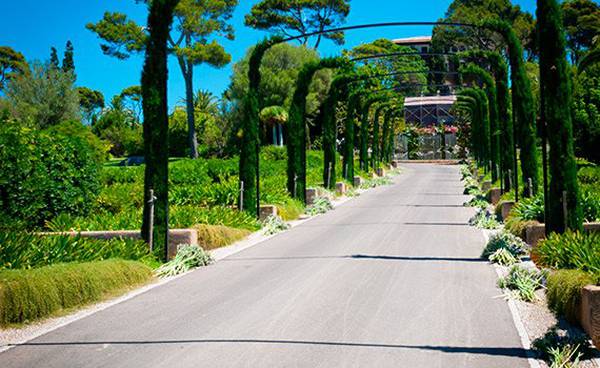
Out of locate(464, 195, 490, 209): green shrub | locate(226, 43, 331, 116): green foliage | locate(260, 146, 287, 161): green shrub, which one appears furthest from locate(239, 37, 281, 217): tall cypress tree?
locate(226, 43, 331, 116): green foliage

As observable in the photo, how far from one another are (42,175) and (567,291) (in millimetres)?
14183

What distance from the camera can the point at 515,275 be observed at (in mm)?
10719

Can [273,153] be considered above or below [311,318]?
above

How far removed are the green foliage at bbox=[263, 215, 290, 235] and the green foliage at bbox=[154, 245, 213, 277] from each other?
5.50 metres

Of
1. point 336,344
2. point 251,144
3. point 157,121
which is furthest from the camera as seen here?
point 251,144

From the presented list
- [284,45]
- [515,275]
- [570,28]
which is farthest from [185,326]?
→ [570,28]

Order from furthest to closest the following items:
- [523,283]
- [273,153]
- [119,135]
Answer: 1. [119,135]
2. [273,153]
3. [523,283]

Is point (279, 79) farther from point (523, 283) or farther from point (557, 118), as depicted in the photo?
point (523, 283)

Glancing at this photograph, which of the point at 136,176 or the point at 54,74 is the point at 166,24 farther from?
the point at 54,74

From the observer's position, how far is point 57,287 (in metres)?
9.92

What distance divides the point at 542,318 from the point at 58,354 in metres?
5.80


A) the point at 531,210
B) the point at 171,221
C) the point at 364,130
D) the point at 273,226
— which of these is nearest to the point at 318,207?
the point at 273,226

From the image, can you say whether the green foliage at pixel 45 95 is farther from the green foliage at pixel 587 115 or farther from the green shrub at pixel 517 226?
the green shrub at pixel 517 226

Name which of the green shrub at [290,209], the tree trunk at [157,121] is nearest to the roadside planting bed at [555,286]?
the tree trunk at [157,121]
